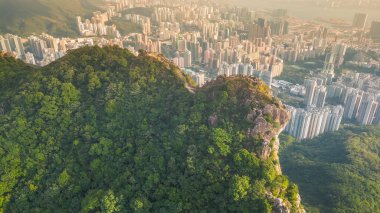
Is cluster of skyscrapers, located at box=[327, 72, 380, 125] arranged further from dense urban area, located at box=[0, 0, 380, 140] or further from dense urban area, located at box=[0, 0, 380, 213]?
dense urban area, located at box=[0, 0, 380, 213]

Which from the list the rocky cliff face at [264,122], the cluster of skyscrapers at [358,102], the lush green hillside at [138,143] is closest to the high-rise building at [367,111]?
the cluster of skyscrapers at [358,102]

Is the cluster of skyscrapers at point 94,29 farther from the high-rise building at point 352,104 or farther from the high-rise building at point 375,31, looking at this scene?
the high-rise building at point 375,31

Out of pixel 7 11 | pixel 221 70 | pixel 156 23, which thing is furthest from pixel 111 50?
pixel 156 23

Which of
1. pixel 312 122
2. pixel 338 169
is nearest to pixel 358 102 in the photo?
pixel 312 122

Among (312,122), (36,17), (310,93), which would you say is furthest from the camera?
(36,17)

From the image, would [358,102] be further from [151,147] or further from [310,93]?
[151,147]
